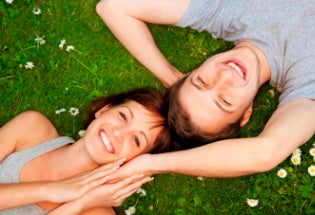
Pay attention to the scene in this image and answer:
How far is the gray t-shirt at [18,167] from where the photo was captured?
3.97m

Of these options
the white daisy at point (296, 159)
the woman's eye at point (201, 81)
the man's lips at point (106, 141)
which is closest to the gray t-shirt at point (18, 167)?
the man's lips at point (106, 141)

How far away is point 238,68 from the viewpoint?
12.5 ft

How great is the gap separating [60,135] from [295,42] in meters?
2.15

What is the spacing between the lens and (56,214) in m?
3.79

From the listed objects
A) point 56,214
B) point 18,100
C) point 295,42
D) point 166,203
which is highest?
point 295,42

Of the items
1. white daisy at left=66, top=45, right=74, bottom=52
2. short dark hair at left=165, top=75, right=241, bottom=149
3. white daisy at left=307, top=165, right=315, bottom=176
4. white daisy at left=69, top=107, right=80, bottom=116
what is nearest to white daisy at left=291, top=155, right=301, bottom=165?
white daisy at left=307, top=165, right=315, bottom=176

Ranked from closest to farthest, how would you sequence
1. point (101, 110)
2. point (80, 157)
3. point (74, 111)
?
1. point (80, 157)
2. point (101, 110)
3. point (74, 111)

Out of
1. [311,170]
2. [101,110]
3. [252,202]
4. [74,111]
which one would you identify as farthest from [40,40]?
[311,170]

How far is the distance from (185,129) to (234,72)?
0.55 m

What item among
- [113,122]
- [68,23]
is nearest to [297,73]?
[113,122]

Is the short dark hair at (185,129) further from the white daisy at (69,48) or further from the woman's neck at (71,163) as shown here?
the white daisy at (69,48)

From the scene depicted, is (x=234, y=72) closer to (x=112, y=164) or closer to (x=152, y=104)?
(x=152, y=104)

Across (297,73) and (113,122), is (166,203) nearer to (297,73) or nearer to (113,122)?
(113,122)

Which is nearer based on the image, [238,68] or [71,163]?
[238,68]
